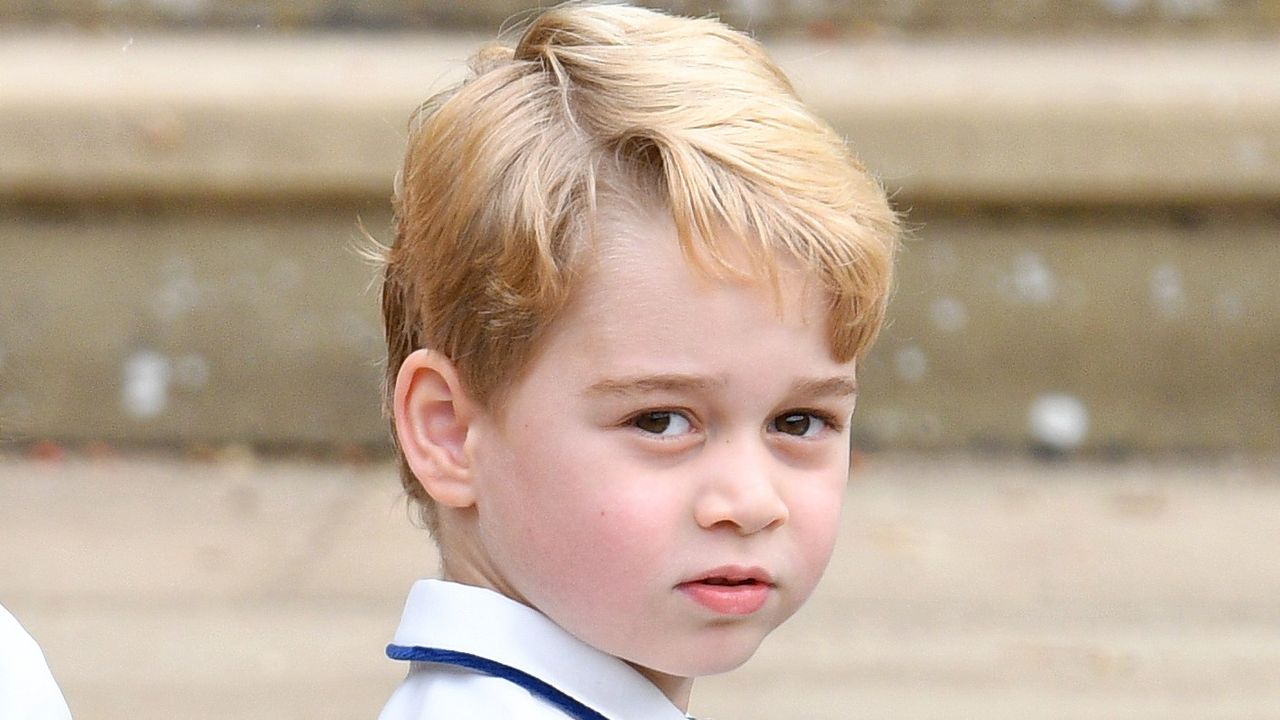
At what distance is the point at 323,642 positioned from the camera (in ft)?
12.1

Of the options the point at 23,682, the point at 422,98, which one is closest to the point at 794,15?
the point at 422,98

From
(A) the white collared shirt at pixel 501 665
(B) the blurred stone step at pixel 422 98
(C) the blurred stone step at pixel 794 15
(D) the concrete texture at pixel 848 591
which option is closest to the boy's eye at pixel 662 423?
(A) the white collared shirt at pixel 501 665

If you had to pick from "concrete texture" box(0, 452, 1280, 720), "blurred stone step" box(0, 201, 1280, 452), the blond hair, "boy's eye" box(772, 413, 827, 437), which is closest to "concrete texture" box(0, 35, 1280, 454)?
"blurred stone step" box(0, 201, 1280, 452)

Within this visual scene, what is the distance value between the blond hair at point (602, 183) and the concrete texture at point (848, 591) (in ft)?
5.95

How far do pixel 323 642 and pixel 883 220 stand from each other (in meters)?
2.20

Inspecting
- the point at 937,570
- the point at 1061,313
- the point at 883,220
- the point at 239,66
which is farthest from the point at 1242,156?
the point at 883,220

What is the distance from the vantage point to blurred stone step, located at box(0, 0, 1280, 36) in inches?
200

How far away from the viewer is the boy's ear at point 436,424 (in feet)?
5.84

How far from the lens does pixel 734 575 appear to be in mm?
1700

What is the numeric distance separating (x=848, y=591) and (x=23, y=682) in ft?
8.32

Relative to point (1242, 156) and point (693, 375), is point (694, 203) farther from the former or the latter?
point (1242, 156)

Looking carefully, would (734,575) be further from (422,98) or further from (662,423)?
(422,98)

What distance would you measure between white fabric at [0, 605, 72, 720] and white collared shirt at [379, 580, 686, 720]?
0.32 meters

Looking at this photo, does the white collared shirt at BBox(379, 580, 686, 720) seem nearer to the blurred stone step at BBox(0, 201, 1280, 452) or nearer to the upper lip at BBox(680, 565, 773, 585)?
the upper lip at BBox(680, 565, 773, 585)
